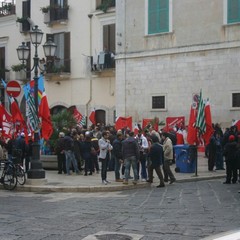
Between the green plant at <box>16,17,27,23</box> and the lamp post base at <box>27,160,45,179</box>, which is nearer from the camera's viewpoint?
the lamp post base at <box>27,160,45,179</box>

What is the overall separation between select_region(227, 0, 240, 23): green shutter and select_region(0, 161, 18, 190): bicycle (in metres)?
14.5

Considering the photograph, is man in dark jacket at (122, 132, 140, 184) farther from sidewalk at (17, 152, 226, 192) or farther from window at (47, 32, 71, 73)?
window at (47, 32, 71, 73)

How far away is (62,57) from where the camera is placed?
3434 cm

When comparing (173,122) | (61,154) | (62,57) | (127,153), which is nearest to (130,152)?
(127,153)

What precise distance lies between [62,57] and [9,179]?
20210 mm

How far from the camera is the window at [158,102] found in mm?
26938

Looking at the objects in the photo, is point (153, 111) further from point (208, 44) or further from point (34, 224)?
point (34, 224)

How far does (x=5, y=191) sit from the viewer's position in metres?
14.9

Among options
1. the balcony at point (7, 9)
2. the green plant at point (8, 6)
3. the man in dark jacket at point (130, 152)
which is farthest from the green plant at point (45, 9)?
the man in dark jacket at point (130, 152)

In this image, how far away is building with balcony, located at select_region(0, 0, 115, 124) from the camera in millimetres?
32188

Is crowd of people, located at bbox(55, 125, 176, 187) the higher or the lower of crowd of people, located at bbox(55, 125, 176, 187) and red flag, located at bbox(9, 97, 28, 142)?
the lower

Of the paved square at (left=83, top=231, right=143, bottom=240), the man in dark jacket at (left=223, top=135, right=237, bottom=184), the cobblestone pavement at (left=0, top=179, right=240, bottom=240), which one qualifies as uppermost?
the man in dark jacket at (left=223, top=135, right=237, bottom=184)

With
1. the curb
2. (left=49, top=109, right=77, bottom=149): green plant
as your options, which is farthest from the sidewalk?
(left=49, top=109, right=77, bottom=149): green plant

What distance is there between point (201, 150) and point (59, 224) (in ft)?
53.9
